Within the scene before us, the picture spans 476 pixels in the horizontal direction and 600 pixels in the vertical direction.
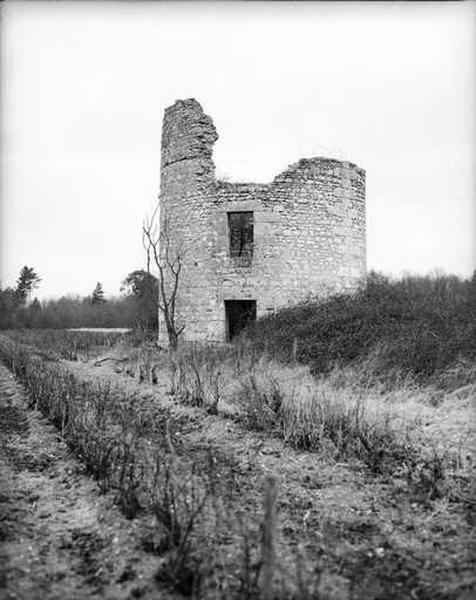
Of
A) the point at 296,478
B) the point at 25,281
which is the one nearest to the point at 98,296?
the point at 25,281

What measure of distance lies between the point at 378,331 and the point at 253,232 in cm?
447

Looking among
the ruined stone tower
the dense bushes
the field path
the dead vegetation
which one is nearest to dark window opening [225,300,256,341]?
the ruined stone tower

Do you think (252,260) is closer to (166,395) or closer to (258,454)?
(166,395)

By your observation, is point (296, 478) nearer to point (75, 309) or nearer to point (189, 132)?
point (189, 132)

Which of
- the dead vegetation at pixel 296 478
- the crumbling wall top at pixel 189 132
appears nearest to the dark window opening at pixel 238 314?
the crumbling wall top at pixel 189 132

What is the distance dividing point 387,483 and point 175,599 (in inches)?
96.2

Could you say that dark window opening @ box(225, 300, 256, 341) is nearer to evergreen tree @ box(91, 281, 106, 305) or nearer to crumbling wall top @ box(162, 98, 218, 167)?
crumbling wall top @ box(162, 98, 218, 167)

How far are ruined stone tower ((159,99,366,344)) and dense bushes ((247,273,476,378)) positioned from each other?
2.74 feet

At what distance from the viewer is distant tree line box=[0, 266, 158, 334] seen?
26203mm

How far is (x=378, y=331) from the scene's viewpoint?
405 inches

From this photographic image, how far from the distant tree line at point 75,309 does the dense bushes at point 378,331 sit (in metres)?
10.3

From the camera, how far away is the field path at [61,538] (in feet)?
10.5

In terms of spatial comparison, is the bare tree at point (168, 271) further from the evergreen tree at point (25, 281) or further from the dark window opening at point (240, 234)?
the evergreen tree at point (25, 281)

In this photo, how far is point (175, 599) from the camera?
120 inches
